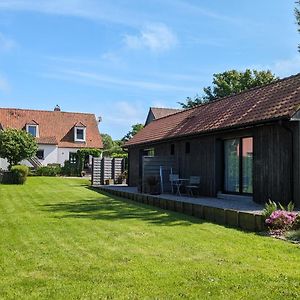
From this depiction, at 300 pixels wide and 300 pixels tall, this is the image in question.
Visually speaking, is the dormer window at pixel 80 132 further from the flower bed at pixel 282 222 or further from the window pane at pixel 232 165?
the flower bed at pixel 282 222

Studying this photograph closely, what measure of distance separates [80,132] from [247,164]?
124 ft

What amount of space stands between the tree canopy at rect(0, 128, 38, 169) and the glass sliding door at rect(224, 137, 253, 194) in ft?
64.9

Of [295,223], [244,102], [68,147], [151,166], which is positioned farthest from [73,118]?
[295,223]

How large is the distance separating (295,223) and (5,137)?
26.6m

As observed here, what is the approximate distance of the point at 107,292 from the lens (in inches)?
218

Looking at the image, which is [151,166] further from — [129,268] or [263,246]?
[129,268]

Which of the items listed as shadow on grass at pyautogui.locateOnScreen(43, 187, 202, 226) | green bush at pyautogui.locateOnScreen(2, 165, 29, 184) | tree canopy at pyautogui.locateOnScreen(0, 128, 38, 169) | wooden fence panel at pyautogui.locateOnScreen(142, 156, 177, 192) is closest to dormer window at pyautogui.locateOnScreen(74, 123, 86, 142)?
tree canopy at pyautogui.locateOnScreen(0, 128, 38, 169)

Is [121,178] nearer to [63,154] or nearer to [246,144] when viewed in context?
[246,144]

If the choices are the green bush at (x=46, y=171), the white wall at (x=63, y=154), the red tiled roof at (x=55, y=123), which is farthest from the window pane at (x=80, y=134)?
the green bush at (x=46, y=171)

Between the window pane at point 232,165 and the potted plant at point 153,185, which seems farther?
the potted plant at point 153,185

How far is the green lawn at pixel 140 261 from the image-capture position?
5633mm

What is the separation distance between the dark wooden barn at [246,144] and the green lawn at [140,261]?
352cm

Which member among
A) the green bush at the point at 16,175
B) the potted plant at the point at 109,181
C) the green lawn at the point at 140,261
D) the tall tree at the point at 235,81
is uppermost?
the tall tree at the point at 235,81

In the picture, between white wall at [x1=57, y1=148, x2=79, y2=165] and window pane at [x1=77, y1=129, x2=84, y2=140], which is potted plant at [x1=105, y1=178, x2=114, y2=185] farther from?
window pane at [x1=77, y1=129, x2=84, y2=140]
